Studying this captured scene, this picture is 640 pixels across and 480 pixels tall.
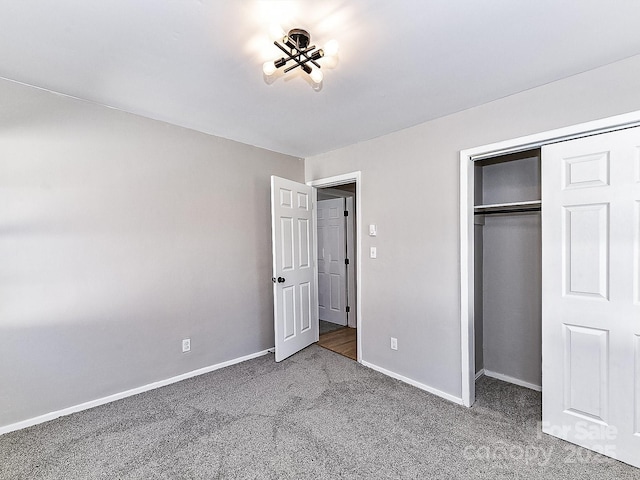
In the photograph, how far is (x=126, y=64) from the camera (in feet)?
6.28

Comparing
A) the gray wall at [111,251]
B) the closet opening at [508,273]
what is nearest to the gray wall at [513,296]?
the closet opening at [508,273]

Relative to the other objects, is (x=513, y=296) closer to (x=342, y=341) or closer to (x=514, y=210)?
(x=514, y=210)

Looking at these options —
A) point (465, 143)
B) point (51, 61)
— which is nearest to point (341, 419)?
point (465, 143)

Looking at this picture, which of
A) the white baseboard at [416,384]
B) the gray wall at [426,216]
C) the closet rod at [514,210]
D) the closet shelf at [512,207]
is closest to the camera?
the gray wall at [426,216]

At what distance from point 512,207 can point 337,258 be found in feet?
9.06

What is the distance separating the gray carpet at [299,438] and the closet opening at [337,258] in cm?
199

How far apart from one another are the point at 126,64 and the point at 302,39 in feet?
3.76

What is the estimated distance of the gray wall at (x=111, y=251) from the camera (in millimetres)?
2174

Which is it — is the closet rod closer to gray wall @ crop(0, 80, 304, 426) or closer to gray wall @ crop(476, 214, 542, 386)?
gray wall @ crop(476, 214, 542, 386)

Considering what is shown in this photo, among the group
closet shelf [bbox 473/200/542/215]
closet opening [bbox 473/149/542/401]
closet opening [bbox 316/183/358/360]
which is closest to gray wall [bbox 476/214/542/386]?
closet opening [bbox 473/149/542/401]

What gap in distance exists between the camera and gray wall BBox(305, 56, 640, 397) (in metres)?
2.16

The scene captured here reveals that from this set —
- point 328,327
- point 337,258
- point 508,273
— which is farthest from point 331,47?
point 328,327

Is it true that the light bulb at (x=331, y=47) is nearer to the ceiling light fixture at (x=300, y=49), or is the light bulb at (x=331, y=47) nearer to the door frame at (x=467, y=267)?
the ceiling light fixture at (x=300, y=49)

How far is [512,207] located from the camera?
8.48 feet
